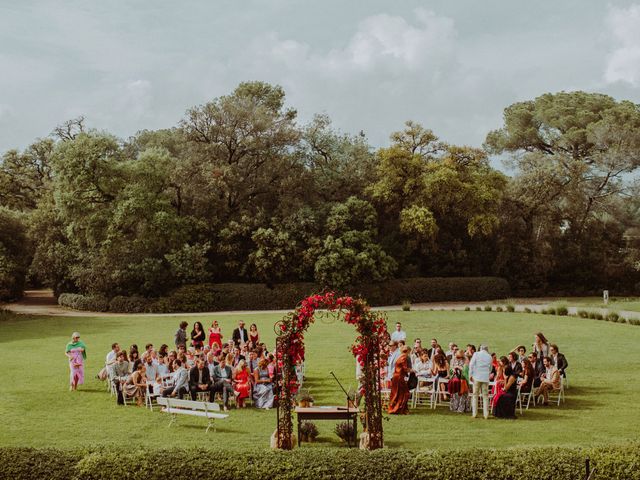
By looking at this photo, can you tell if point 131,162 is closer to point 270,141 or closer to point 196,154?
point 196,154

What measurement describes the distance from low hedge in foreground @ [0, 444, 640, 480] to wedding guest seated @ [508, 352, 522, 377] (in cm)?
548

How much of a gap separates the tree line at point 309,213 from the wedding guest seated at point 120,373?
2624cm

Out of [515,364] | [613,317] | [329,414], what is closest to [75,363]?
[329,414]

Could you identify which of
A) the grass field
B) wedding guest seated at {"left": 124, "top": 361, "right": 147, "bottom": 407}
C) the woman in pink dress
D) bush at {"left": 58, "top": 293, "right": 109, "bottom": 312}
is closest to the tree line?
bush at {"left": 58, "top": 293, "right": 109, "bottom": 312}

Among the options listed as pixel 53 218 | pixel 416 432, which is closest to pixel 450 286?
pixel 53 218

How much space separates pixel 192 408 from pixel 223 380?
177cm

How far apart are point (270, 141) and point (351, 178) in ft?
22.4

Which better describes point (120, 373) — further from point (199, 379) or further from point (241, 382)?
point (241, 382)

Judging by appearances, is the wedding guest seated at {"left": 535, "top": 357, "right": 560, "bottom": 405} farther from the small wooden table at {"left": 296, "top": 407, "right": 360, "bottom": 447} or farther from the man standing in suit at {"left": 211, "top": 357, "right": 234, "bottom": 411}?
the man standing in suit at {"left": 211, "top": 357, "right": 234, "bottom": 411}

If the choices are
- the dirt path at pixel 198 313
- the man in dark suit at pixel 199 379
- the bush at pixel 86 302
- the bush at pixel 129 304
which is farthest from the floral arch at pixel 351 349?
the bush at pixel 86 302

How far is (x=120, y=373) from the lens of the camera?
18.7 m

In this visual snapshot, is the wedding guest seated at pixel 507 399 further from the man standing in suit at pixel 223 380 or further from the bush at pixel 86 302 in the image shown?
the bush at pixel 86 302

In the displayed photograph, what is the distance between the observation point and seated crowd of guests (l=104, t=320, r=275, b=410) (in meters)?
17.4

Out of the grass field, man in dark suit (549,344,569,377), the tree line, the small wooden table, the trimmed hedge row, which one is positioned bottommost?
the grass field
